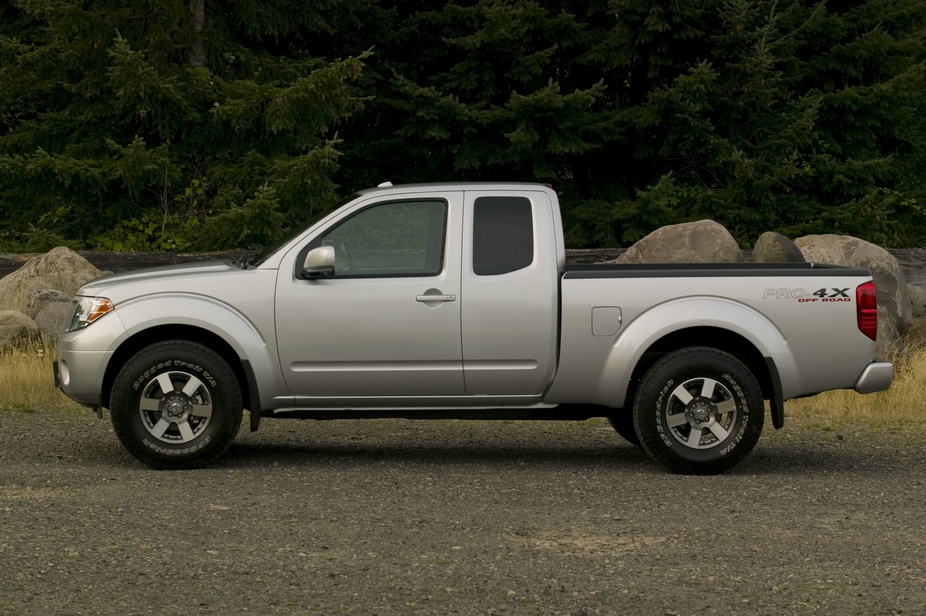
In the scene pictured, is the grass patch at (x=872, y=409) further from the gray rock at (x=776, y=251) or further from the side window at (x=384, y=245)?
the side window at (x=384, y=245)

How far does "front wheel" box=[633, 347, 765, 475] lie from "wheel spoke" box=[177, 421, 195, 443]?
3.02 metres

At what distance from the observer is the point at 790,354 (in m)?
8.86

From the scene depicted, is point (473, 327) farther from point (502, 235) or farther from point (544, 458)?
point (544, 458)

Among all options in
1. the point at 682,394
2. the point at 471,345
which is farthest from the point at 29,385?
the point at 682,394

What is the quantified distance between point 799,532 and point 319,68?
1445cm

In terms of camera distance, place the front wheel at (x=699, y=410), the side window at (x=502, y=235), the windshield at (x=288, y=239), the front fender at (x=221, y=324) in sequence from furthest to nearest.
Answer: the windshield at (x=288, y=239) < the side window at (x=502, y=235) < the front fender at (x=221, y=324) < the front wheel at (x=699, y=410)

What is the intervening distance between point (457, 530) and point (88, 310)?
11.2 feet

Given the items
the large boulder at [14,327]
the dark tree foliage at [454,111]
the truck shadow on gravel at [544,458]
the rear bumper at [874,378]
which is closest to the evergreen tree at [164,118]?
the dark tree foliage at [454,111]

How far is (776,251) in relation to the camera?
1547cm

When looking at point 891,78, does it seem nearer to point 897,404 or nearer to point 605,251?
point 605,251

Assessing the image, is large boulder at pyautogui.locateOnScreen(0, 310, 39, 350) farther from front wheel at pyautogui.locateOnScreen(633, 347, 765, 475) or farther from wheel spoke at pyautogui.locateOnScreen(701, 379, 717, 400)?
wheel spoke at pyautogui.locateOnScreen(701, 379, 717, 400)

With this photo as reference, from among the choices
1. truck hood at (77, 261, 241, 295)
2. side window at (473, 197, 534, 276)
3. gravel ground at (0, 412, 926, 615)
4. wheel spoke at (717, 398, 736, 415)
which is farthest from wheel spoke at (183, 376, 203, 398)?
wheel spoke at (717, 398, 736, 415)

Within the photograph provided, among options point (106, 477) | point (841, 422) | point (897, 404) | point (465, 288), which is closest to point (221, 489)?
point (106, 477)

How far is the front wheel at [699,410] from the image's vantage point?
874 cm
